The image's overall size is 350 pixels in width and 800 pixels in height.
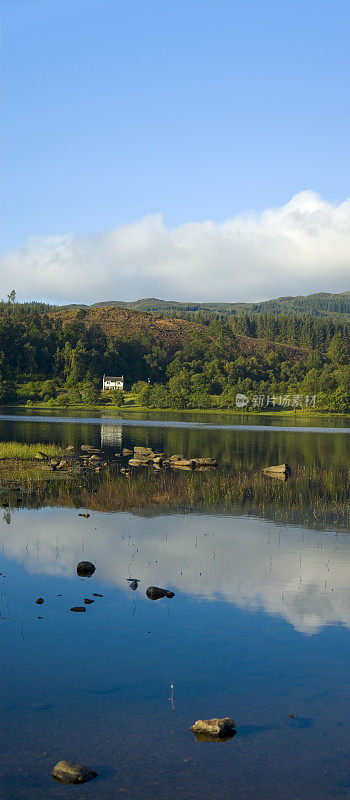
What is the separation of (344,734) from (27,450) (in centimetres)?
6007

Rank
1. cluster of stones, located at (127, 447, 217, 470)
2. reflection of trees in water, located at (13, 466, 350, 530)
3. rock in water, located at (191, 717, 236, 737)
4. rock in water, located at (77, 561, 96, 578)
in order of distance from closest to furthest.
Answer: rock in water, located at (191, 717, 236, 737), rock in water, located at (77, 561, 96, 578), reflection of trees in water, located at (13, 466, 350, 530), cluster of stones, located at (127, 447, 217, 470)

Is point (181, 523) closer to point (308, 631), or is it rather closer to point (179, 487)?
point (179, 487)

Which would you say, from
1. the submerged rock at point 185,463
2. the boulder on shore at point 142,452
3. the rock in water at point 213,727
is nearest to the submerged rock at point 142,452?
the boulder on shore at point 142,452

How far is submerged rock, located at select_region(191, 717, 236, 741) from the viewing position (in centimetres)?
1478

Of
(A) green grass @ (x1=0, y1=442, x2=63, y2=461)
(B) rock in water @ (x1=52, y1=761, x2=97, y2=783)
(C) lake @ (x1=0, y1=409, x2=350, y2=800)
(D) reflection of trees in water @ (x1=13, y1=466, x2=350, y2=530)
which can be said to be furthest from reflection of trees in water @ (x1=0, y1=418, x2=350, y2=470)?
(B) rock in water @ (x1=52, y1=761, x2=97, y2=783)

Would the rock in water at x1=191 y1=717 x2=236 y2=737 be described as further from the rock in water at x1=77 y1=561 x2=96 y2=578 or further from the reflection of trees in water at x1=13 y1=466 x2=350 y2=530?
the reflection of trees in water at x1=13 y1=466 x2=350 y2=530

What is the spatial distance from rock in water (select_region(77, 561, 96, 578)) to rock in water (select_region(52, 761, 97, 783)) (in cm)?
1415

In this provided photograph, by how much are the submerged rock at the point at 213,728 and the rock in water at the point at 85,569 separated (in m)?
13.1

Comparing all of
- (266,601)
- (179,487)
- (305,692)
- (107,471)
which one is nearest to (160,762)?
(305,692)

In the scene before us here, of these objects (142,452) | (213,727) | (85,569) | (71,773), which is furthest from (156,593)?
(142,452)

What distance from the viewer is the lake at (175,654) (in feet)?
44.6

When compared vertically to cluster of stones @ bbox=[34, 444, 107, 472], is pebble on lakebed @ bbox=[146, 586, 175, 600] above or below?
above

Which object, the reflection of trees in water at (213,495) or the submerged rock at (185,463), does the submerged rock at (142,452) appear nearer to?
the submerged rock at (185,463)

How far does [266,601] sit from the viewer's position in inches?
968
